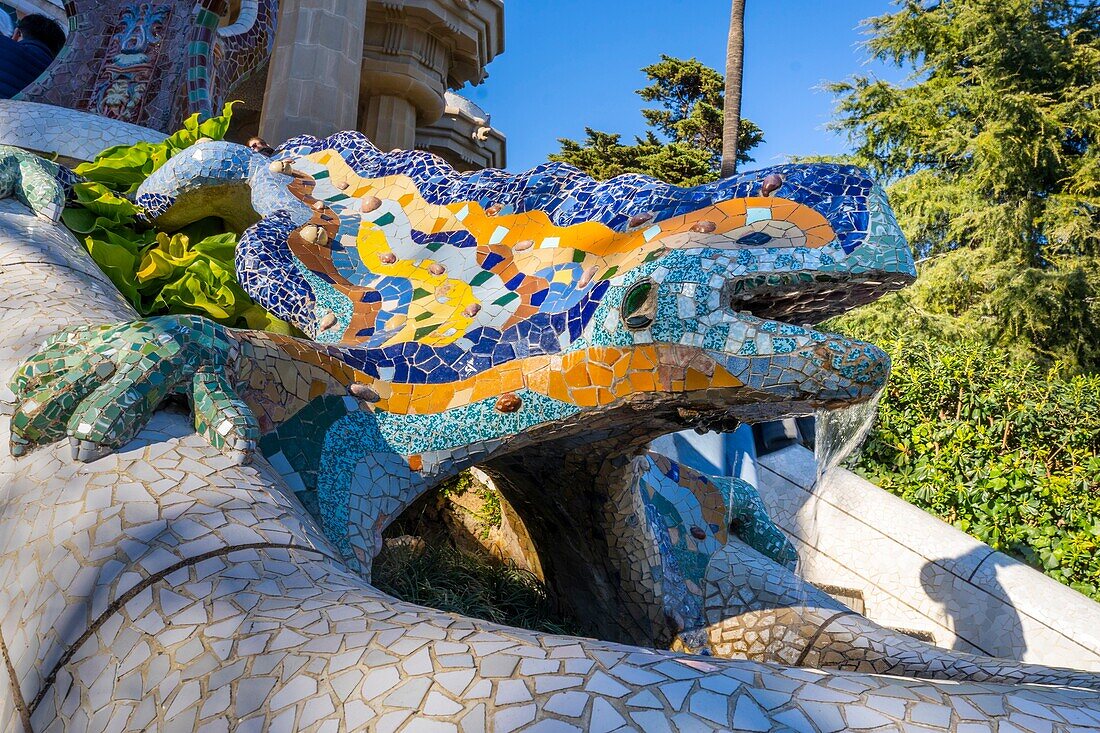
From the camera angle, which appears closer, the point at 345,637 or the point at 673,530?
the point at 345,637

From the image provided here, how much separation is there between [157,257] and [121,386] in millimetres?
1975

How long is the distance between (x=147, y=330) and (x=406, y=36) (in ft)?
25.2

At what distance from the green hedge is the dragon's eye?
17.7 feet

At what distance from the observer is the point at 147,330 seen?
2391mm

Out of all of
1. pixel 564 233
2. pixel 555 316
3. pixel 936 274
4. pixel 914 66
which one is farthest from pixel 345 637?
pixel 914 66

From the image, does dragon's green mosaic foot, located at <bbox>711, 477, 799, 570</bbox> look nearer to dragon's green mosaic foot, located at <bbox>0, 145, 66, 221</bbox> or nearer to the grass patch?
the grass patch

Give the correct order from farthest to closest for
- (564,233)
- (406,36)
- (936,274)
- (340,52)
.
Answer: (936,274) < (406,36) < (340,52) < (564,233)

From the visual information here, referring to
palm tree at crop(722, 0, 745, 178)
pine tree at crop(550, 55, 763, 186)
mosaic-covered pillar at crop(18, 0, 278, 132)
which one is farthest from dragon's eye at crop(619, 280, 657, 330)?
pine tree at crop(550, 55, 763, 186)

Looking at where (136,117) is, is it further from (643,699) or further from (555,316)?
(643,699)

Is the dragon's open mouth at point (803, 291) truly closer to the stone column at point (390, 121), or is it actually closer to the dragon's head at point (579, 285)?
the dragon's head at point (579, 285)

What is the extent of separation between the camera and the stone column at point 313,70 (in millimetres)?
6406

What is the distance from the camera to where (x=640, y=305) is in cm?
259

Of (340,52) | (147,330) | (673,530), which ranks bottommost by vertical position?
(673,530)

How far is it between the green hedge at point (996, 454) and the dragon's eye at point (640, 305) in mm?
5405
